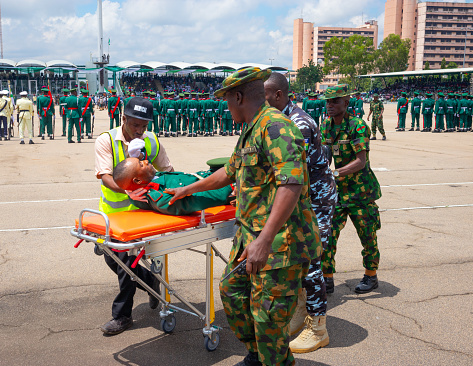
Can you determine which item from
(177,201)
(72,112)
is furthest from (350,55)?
(177,201)

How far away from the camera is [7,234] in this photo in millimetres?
6848

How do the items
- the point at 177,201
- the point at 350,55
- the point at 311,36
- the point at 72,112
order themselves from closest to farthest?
the point at 177,201, the point at 72,112, the point at 350,55, the point at 311,36

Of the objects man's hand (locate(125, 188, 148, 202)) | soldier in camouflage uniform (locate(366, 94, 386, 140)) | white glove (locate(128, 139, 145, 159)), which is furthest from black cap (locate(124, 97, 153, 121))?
soldier in camouflage uniform (locate(366, 94, 386, 140))

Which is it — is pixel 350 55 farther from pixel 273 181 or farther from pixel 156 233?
pixel 273 181

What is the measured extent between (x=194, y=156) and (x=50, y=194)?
21.1 feet

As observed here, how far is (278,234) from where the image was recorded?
8.71ft

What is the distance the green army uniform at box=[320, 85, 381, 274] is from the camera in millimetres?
4633

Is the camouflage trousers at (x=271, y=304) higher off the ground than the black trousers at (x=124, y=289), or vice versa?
the camouflage trousers at (x=271, y=304)

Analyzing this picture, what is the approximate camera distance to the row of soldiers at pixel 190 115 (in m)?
22.6

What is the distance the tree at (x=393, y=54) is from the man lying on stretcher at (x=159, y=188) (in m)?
100.0

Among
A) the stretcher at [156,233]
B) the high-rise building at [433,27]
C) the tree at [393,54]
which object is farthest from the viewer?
the high-rise building at [433,27]

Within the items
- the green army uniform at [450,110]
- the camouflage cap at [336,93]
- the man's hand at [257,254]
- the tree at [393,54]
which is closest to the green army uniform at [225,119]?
the green army uniform at [450,110]

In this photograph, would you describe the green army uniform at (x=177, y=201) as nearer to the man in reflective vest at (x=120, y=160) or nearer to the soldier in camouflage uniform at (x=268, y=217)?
the man in reflective vest at (x=120, y=160)

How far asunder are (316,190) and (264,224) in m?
1.36
